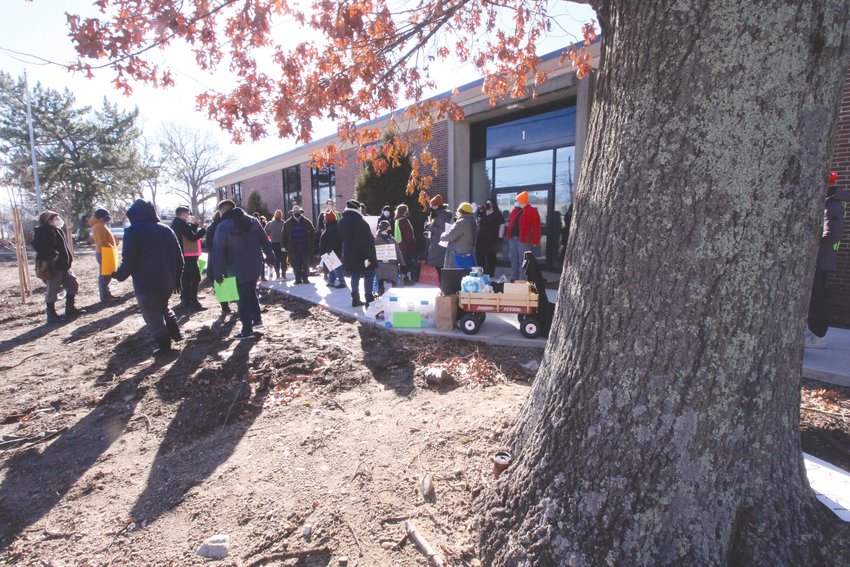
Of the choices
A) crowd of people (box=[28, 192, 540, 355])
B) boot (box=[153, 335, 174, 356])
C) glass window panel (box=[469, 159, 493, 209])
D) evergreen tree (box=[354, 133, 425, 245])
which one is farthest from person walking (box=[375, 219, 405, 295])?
glass window panel (box=[469, 159, 493, 209])

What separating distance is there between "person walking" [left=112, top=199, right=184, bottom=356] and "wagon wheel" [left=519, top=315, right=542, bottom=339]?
4.49 m

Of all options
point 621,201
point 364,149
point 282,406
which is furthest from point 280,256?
point 621,201

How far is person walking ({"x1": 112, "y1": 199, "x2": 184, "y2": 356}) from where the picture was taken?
5434 mm

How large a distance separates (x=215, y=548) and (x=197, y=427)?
5.84 ft

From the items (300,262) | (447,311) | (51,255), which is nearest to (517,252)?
(447,311)

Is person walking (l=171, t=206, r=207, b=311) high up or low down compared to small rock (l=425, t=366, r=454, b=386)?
up

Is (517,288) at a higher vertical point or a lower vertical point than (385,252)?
lower

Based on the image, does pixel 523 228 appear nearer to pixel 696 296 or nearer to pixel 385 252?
pixel 385 252

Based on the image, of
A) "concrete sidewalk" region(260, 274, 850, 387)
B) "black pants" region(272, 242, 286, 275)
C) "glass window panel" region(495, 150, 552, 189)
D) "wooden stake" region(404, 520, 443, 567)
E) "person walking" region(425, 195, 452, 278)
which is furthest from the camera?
"glass window panel" region(495, 150, 552, 189)

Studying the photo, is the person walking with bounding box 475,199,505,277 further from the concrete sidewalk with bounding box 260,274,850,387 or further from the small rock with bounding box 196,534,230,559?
the small rock with bounding box 196,534,230,559

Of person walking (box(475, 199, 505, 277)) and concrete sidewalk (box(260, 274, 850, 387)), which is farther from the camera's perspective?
person walking (box(475, 199, 505, 277))

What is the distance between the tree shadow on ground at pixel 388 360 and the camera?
15.1ft

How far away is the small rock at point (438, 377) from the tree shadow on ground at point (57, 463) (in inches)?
106

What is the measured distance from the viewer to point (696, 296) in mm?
1649
